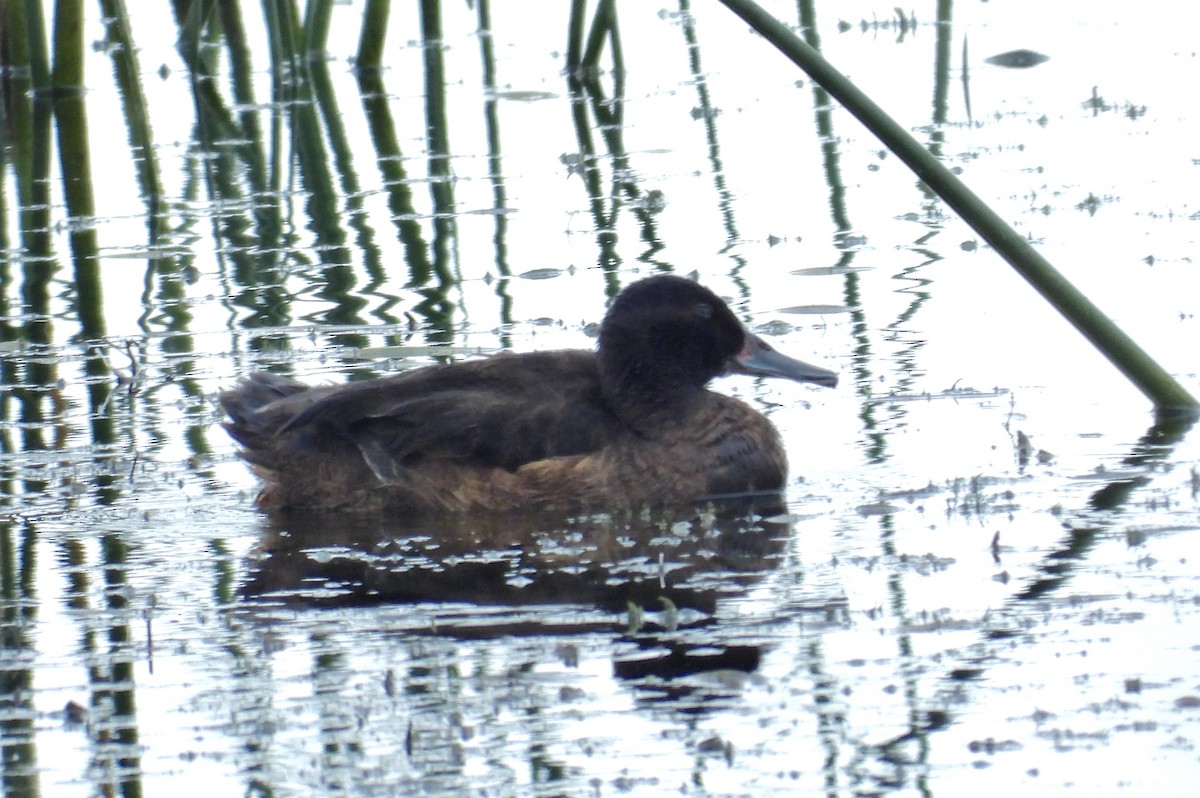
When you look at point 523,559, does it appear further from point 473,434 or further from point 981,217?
point 981,217

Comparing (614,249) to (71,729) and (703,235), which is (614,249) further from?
(71,729)

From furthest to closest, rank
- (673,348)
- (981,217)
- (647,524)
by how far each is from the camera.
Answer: (673,348)
(647,524)
(981,217)

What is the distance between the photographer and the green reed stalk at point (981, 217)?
6.46 m

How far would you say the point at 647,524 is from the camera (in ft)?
23.3

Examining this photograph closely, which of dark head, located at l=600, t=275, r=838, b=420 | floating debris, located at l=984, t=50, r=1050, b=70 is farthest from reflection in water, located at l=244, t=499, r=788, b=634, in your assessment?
floating debris, located at l=984, t=50, r=1050, b=70

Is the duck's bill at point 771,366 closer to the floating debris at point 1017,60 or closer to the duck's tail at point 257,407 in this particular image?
the duck's tail at point 257,407

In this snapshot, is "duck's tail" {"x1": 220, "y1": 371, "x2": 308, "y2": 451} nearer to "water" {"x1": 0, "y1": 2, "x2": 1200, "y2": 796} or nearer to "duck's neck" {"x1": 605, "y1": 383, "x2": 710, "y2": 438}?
"water" {"x1": 0, "y1": 2, "x2": 1200, "y2": 796}

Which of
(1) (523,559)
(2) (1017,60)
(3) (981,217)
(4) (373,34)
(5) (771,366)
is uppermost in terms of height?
(4) (373,34)

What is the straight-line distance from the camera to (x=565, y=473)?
7.27m

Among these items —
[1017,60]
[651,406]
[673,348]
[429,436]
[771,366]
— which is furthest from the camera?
[1017,60]

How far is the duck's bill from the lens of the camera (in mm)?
7809

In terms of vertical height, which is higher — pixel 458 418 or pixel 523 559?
pixel 458 418

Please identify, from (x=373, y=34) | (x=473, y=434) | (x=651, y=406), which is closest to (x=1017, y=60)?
(x=373, y=34)

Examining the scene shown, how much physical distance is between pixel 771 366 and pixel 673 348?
1.24 ft
